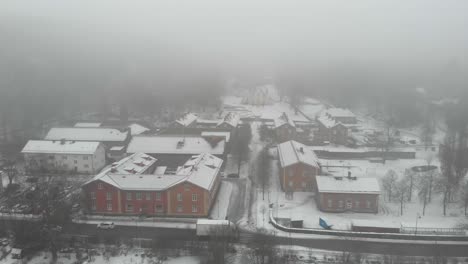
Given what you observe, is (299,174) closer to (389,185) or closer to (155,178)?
(389,185)

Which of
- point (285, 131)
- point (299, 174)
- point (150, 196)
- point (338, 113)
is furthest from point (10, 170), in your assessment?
point (338, 113)

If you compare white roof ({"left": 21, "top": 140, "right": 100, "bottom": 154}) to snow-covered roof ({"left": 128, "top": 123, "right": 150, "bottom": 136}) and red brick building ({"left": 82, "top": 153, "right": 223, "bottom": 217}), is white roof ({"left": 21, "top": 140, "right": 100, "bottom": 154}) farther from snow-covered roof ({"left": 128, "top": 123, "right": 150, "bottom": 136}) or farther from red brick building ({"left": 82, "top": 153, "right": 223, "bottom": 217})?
snow-covered roof ({"left": 128, "top": 123, "right": 150, "bottom": 136})

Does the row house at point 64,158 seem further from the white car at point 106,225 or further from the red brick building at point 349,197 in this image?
the red brick building at point 349,197

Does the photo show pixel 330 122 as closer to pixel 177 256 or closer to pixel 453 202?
pixel 453 202

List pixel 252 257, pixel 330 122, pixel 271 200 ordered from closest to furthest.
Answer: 1. pixel 252 257
2. pixel 271 200
3. pixel 330 122

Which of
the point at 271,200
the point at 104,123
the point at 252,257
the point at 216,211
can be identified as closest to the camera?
the point at 252,257

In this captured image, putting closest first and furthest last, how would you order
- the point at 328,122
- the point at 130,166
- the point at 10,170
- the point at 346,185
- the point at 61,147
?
the point at 346,185, the point at 130,166, the point at 10,170, the point at 61,147, the point at 328,122

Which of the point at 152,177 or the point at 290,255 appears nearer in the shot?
the point at 290,255

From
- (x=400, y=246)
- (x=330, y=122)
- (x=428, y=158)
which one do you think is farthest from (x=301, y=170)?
(x=330, y=122)
